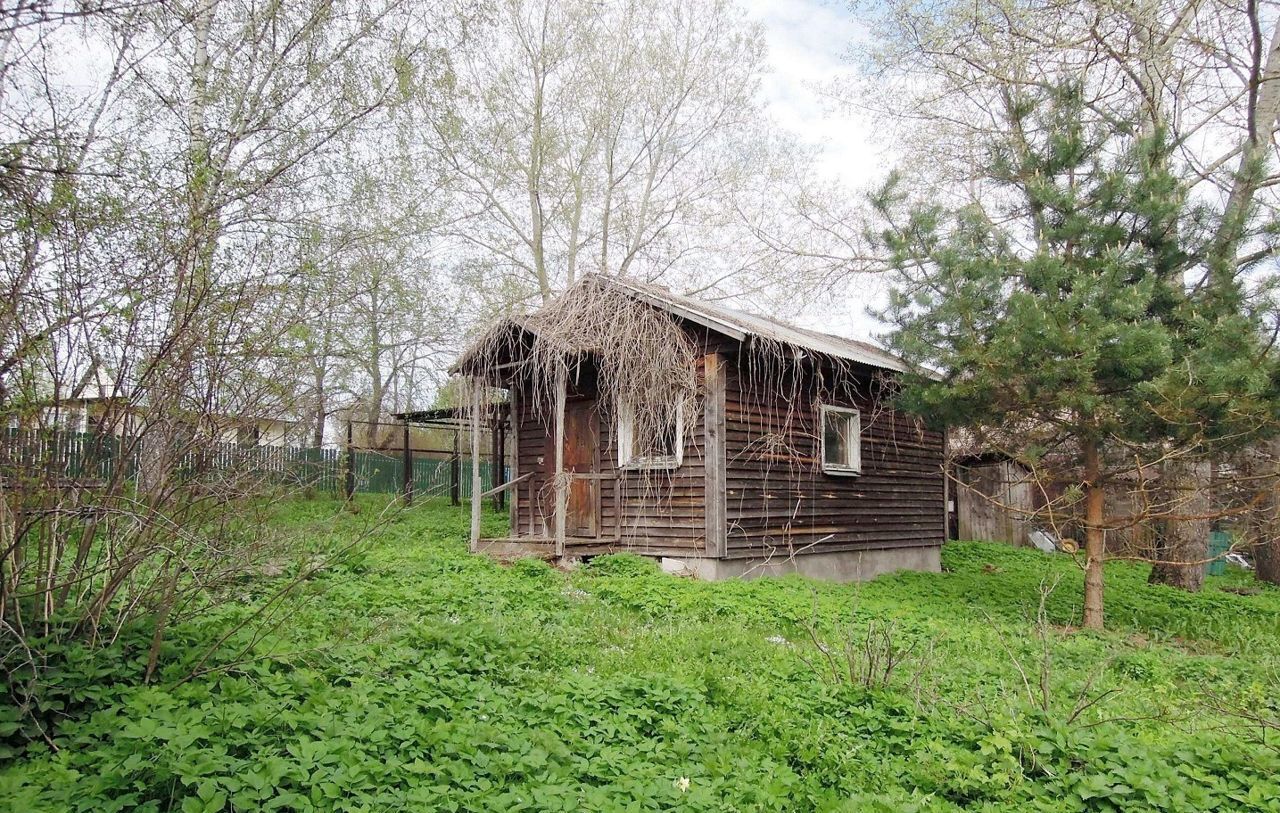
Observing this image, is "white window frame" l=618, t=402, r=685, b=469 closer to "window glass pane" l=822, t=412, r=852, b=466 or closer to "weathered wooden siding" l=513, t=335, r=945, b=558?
"weathered wooden siding" l=513, t=335, r=945, b=558

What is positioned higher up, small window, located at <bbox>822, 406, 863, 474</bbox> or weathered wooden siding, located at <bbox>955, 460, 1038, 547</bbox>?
small window, located at <bbox>822, 406, 863, 474</bbox>

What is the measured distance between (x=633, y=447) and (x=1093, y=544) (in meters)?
5.78

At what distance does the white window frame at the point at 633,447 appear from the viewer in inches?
422

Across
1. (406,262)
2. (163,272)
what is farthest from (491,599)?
(406,262)

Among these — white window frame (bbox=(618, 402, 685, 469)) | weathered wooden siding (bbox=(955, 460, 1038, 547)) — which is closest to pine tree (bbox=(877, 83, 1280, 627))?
white window frame (bbox=(618, 402, 685, 469))

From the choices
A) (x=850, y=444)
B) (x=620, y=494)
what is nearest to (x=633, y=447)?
(x=620, y=494)

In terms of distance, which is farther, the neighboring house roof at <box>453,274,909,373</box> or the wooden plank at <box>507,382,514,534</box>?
the wooden plank at <box>507,382,514,534</box>

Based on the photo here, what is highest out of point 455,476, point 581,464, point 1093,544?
A: point 581,464

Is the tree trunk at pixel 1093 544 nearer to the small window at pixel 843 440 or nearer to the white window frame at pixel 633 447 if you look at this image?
the small window at pixel 843 440

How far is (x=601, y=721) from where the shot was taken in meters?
4.46

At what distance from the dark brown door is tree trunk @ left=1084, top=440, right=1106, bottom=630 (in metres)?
6.12

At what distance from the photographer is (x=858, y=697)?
500cm

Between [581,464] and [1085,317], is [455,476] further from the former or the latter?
[1085,317]

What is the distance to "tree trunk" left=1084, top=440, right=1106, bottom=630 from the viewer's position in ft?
30.2
